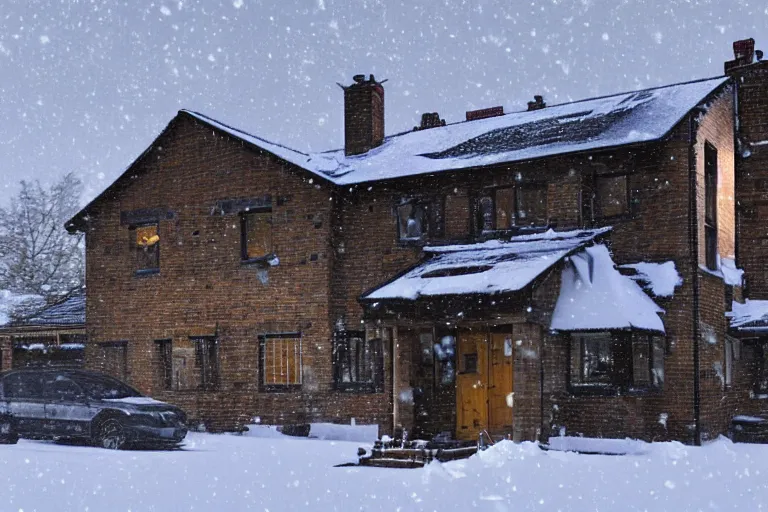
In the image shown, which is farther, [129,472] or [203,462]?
[203,462]

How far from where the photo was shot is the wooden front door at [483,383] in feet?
66.6

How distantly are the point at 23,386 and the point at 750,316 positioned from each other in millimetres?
15035

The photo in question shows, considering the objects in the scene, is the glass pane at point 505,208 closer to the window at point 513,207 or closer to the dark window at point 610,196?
the window at point 513,207

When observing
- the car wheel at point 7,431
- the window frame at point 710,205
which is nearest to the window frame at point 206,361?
the car wheel at point 7,431

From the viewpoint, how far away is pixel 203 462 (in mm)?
16219

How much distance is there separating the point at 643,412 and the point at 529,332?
3.08 metres

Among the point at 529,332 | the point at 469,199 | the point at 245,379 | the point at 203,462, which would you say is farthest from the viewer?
the point at 245,379

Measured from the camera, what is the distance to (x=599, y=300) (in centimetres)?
1869

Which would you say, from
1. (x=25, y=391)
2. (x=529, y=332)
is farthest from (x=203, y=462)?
(x=529, y=332)

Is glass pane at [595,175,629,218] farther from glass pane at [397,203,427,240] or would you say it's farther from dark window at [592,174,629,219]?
glass pane at [397,203,427,240]

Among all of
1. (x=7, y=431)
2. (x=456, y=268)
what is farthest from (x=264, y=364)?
(x=7, y=431)

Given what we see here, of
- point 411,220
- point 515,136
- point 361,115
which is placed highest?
point 361,115

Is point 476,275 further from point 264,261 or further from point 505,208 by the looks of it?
point 264,261

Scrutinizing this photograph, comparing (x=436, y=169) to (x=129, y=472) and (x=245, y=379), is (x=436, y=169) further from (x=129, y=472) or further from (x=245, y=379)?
(x=129, y=472)
